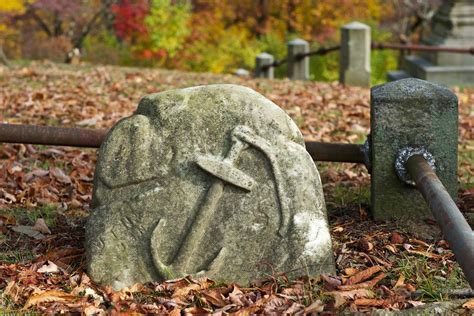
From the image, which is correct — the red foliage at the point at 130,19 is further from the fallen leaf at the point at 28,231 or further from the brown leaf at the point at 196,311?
the brown leaf at the point at 196,311

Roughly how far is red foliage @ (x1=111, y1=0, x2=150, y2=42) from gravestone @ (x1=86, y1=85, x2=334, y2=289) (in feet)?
62.5

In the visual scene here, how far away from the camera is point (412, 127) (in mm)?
4867

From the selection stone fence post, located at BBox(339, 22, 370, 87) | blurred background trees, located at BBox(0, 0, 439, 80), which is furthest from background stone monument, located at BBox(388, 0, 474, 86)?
blurred background trees, located at BBox(0, 0, 439, 80)

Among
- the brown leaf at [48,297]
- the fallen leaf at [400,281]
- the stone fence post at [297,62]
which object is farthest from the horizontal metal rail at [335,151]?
the stone fence post at [297,62]

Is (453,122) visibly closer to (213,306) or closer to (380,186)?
(380,186)

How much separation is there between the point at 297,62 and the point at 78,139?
12.0 m

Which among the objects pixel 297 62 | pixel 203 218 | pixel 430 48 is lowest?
pixel 297 62

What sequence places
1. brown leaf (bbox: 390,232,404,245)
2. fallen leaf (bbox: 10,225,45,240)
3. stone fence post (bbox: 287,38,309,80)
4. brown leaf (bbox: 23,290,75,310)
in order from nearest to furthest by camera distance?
1. brown leaf (bbox: 23,290,75,310)
2. brown leaf (bbox: 390,232,404,245)
3. fallen leaf (bbox: 10,225,45,240)
4. stone fence post (bbox: 287,38,309,80)

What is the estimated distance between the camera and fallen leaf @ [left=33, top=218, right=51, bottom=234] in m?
4.88

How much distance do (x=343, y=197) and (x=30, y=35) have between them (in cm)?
2148

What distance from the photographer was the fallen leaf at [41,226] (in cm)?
488

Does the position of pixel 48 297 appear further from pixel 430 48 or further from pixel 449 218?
pixel 430 48

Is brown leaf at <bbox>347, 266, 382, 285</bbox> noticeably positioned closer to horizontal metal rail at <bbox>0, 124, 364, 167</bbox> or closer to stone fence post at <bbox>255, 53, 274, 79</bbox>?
horizontal metal rail at <bbox>0, 124, 364, 167</bbox>

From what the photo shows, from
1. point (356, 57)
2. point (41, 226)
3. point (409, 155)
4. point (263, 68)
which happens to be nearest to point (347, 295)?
point (409, 155)
